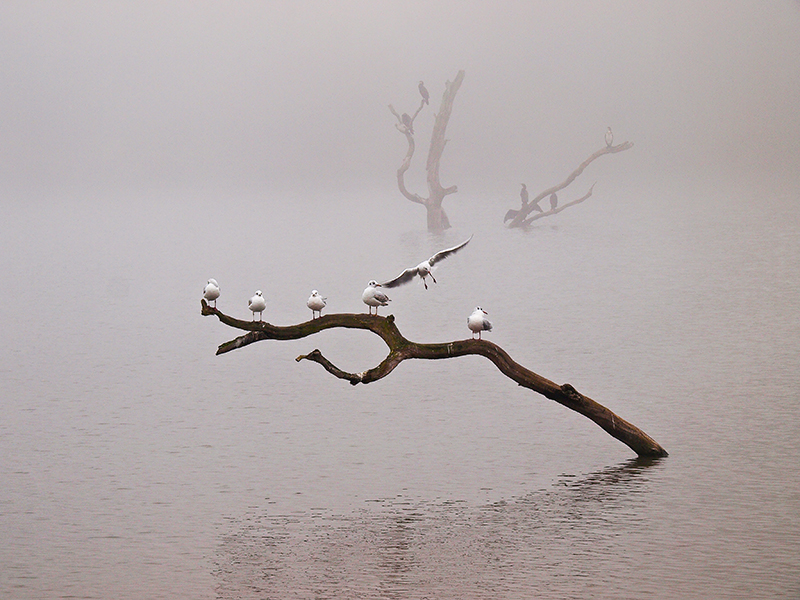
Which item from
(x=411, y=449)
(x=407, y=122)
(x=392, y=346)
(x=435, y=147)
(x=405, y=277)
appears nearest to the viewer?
(x=392, y=346)

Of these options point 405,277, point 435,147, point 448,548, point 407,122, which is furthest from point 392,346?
point 435,147

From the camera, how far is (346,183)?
91938 millimetres

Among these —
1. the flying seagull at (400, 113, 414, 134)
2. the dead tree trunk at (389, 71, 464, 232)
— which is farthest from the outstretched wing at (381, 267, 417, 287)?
the flying seagull at (400, 113, 414, 134)

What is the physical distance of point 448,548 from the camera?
12320mm

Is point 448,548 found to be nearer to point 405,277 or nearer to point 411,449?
point 405,277

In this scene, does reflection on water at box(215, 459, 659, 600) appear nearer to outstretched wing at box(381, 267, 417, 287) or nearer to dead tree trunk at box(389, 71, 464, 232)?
outstretched wing at box(381, 267, 417, 287)

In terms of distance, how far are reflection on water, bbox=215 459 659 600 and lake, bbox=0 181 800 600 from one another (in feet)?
0.11

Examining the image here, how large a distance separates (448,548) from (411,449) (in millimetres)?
3853

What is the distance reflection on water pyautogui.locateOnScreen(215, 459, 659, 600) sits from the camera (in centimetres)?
1145

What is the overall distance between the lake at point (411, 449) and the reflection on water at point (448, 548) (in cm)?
3

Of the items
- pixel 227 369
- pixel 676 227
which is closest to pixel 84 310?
pixel 227 369

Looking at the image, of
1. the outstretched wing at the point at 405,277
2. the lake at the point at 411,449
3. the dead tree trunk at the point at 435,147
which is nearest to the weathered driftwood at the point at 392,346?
the outstretched wing at the point at 405,277

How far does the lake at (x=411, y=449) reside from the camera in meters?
11.9

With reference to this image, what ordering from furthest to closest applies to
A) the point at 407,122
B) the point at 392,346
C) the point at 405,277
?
the point at 407,122 → the point at 405,277 → the point at 392,346
